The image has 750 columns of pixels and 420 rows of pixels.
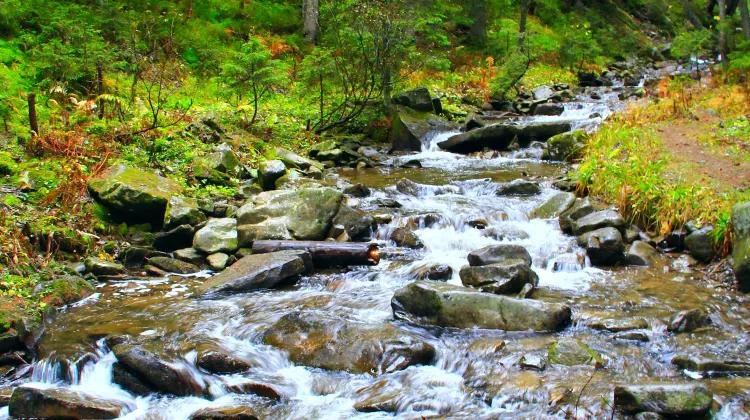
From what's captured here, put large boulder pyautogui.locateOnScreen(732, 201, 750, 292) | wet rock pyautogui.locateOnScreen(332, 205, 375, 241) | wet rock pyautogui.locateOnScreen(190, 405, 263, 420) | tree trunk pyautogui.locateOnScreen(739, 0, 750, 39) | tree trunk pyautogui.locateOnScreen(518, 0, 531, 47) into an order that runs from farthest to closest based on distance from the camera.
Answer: tree trunk pyautogui.locateOnScreen(518, 0, 531, 47) → tree trunk pyautogui.locateOnScreen(739, 0, 750, 39) → wet rock pyautogui.locateOnScreen(332, 205, 375, 241) → large boulder pyautogui.locateOnScreen(732, 201, 750, 292) → wet rock pyautogui.locateOnScreen(190, 405, 263, 420)

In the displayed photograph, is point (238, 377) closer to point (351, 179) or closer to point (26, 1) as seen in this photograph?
point (351, 179)

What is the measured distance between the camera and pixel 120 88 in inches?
526

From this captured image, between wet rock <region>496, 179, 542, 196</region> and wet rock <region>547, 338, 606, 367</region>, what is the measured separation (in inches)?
223

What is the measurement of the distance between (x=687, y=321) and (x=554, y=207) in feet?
13.2

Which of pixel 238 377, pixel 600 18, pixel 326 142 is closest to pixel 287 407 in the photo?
pixel 238 377

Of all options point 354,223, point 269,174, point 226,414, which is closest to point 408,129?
point 269,174

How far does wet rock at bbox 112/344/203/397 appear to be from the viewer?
5.14m

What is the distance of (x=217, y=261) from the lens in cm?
823

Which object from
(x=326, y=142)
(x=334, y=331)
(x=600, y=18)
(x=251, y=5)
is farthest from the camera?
(x=600, y=18)

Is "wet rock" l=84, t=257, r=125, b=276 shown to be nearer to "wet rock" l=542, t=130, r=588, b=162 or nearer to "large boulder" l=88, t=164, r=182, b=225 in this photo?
"large boulder" l=88, t=164, r=182, b=225

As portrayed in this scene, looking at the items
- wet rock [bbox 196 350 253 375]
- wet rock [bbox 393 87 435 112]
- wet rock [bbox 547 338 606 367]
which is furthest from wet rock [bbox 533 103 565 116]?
wet rock [bbox 196 350 253 375]

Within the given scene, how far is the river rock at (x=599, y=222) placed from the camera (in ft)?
28.2

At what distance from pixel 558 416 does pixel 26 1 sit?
16208 millimetres

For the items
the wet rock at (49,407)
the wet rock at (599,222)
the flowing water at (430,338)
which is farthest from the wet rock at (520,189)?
the wet rock at (49,407)
